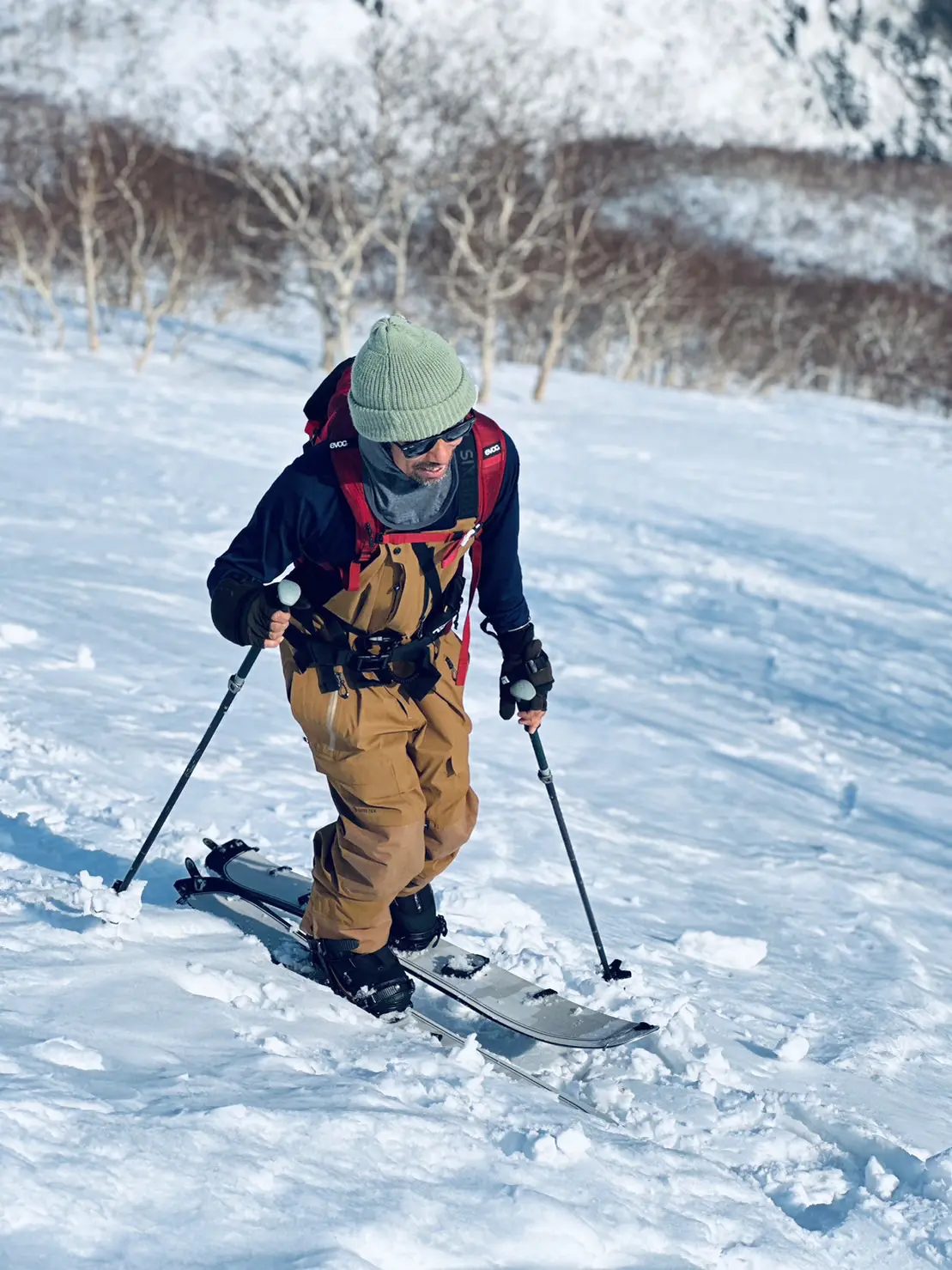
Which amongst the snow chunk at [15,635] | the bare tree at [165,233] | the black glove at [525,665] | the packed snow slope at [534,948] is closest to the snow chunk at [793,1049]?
the packed snow slope at [534,948]

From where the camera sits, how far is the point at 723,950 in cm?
441

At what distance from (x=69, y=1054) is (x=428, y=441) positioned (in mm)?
1550

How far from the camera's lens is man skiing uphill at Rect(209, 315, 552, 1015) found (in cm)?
281

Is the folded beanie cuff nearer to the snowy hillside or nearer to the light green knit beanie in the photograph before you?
the light green knit beanie

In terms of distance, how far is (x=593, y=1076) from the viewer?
3281mm

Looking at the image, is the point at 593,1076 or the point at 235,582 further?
the point at 593,1076

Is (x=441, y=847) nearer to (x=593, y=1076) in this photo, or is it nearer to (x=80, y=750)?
(x=593, y=1076)

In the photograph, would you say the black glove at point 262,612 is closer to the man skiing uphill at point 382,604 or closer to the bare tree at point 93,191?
the man skiing uphill at point 382,604

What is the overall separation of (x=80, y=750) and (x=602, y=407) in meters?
22.2

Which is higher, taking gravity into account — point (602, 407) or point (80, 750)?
point (602, 407)

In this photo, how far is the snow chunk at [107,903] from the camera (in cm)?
315

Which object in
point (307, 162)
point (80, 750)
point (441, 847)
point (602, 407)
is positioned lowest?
point (80, 750)

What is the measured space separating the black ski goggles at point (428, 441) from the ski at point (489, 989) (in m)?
1.58

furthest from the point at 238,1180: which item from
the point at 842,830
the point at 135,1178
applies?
the point at 842,830
